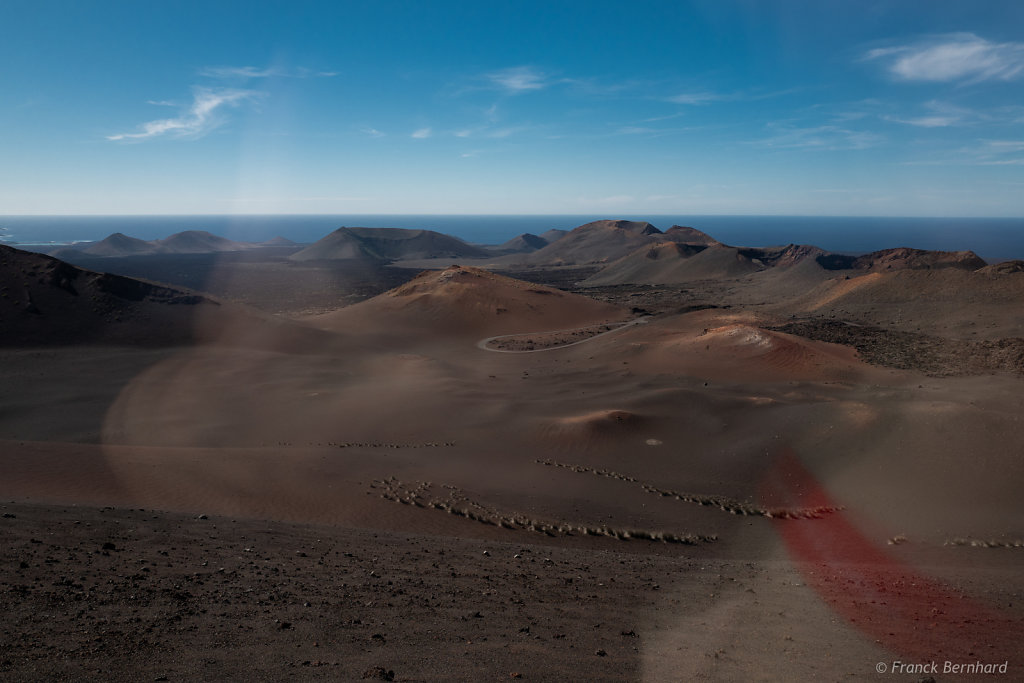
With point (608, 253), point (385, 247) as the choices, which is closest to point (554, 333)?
point (608, 253)

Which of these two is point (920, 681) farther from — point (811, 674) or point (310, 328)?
A: point (310, 328)

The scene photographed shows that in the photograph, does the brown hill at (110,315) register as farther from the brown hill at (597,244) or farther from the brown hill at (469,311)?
the brown hill at (597,244)

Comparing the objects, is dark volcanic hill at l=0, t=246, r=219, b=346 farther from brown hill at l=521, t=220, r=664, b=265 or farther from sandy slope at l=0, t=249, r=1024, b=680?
brown hill at l=521, t=220, r=664, b=265

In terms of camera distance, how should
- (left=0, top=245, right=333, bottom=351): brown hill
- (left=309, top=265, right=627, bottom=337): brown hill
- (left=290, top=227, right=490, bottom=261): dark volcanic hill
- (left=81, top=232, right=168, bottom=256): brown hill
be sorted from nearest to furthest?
(left=0, top=245, right=333, bottom=351): brown hill
(left=309, top=265, right=627, bottom=337): brown hill
(left=81, top=232, right=168, bottom=256): brown hill
(left=290, top=227, right=490, bottom=261): dark volcanic hill

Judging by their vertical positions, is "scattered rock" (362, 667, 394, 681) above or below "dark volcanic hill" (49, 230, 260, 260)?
below

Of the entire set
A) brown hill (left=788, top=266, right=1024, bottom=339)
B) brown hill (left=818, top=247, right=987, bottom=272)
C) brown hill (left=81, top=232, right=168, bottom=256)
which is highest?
brown hill (left=81, top=232, right=168, bottom=256)

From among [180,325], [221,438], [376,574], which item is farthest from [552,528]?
[180,325]

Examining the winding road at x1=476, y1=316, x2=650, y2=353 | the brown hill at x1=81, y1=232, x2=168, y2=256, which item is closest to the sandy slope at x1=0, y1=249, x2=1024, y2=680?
the winding road at x1=476, y1=316, x2=650, y2=353
